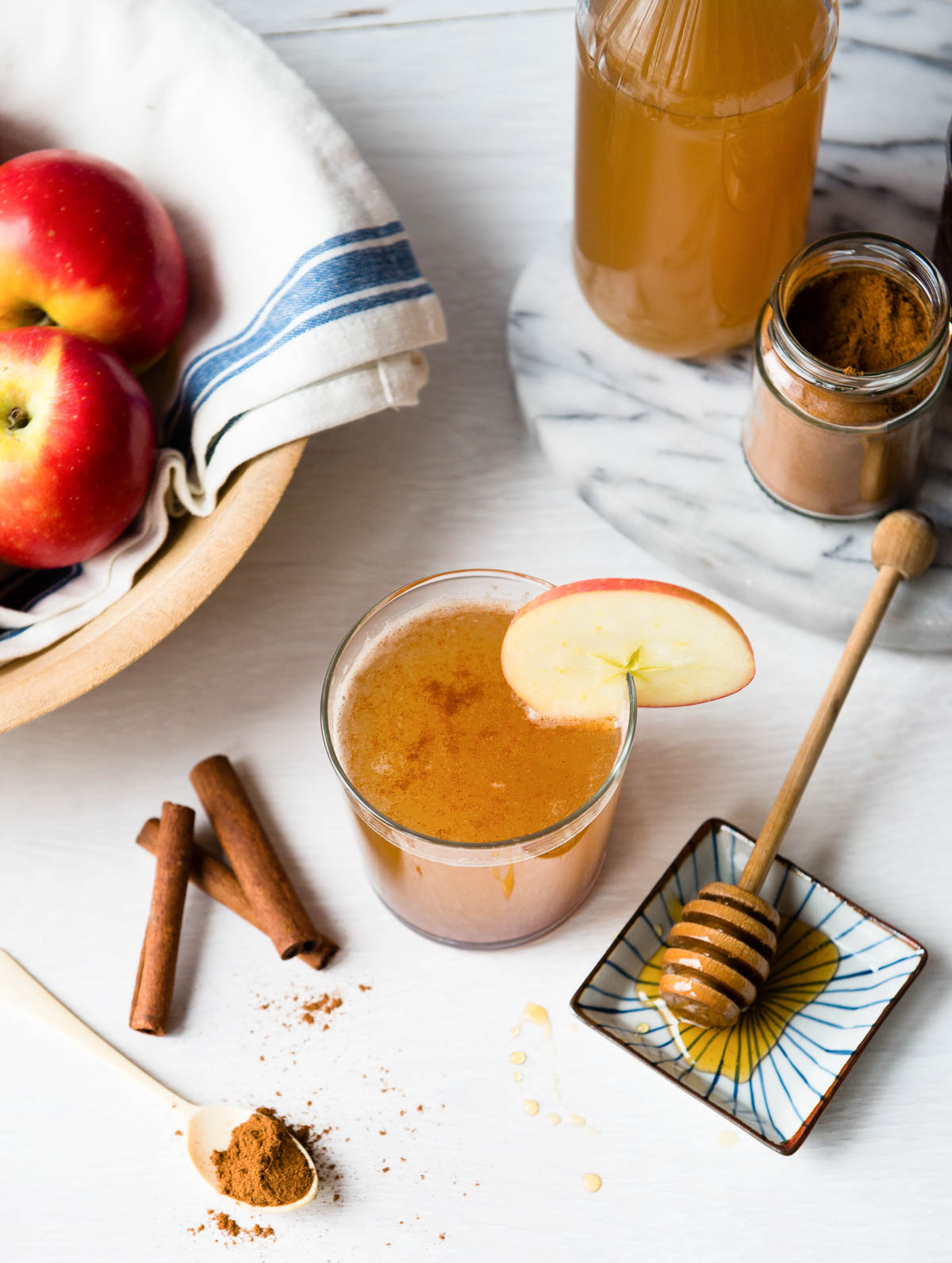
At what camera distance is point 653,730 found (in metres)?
0.91

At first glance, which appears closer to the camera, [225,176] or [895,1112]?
[895,1112]

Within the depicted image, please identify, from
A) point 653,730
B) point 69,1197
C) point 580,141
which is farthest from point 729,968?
point 580,141

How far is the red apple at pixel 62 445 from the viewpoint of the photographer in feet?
2.80

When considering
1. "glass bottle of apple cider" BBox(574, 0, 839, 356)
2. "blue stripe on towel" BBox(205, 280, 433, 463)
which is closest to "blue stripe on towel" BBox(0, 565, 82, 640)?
"blue stripe on towel" BBox(205, 280, 433, 463)

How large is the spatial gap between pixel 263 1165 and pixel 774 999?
1.12 ft

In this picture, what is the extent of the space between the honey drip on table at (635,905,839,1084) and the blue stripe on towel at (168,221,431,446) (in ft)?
1.59

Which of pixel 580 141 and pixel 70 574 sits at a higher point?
pixel 580 141

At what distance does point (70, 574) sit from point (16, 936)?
0.84 feet

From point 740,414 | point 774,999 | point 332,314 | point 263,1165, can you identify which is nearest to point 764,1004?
point 774,999

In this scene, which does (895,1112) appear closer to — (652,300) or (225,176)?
(652,300)

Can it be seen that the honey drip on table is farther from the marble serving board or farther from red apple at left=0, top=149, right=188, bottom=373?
red apple at left=0, top=149, right=188, bottom=373

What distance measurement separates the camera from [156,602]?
32.6 inches

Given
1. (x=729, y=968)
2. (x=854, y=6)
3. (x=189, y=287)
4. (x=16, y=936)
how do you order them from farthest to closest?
(x=854, y=6) < (x=189, y=287) < (x=16, y=936) < (x=729, y=968)

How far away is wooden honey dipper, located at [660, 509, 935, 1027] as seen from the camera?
763mm
